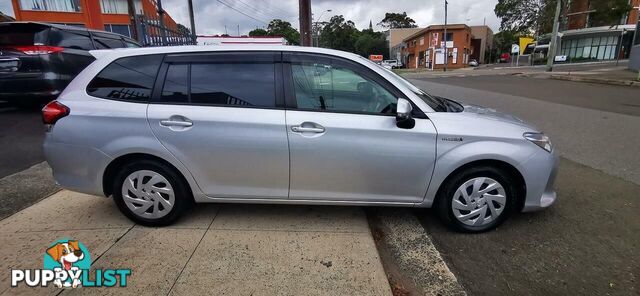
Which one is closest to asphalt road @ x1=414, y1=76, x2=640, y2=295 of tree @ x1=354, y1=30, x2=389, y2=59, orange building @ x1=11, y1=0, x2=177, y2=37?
orange building @ x1=11, y1=0, x2=177, y2=37

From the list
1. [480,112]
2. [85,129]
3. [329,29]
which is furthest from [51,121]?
[329,29]

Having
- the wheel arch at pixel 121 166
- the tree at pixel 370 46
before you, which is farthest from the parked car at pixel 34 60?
the tree at pixel 370 46

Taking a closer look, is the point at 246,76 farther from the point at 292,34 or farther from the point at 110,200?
the point at 292,34

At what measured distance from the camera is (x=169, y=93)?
310cm

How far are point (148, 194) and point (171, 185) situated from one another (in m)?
0.23

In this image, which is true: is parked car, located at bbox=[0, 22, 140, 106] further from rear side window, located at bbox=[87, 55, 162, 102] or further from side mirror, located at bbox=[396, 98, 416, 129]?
side mirror, located at bbox=[396, 98, 416, 129]

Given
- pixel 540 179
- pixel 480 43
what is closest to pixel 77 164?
pixel 540 179

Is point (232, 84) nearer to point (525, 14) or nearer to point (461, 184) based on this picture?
point (461, 184)

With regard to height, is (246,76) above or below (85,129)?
above

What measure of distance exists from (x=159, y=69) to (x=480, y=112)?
9.76ft

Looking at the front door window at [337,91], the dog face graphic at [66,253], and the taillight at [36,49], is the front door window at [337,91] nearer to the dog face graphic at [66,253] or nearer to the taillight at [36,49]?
the dog face graphic at [66,253]

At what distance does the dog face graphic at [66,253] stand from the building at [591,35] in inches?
2133

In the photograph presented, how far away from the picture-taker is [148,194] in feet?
10.4

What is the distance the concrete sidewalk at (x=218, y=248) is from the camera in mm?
2473
